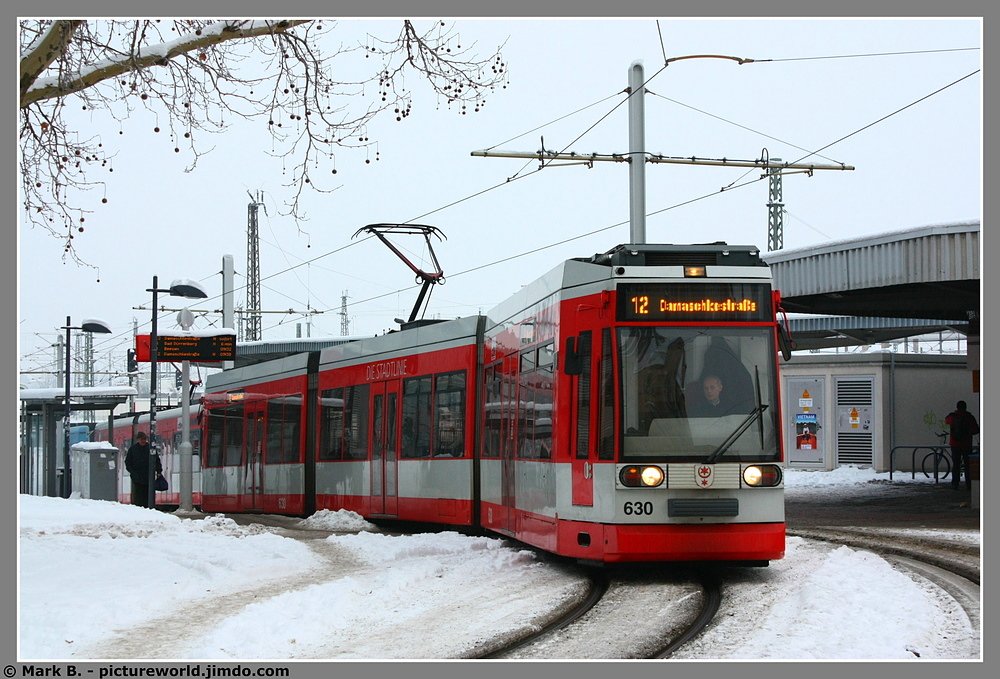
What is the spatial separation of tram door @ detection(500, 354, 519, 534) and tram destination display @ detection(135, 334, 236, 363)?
36.2 feet

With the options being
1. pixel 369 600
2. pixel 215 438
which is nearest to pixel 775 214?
pixel 215 438

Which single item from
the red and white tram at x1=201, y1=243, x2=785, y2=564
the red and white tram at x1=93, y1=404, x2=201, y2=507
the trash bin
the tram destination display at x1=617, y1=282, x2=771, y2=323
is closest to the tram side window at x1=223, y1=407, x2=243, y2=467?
the red and white tram at x1=93, y1=404, x2=201, y2=507

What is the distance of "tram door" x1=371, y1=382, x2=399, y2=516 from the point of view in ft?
60.7

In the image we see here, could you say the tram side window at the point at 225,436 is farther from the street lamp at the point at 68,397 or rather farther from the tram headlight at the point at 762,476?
the tram headlight at the point at 762,476

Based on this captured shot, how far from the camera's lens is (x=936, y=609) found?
30.8ft

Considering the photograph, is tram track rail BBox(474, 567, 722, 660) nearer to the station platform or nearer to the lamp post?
the station platform

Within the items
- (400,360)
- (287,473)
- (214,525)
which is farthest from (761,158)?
(214,525)

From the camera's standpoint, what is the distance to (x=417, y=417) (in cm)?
1786

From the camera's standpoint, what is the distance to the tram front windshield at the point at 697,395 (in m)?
11.1

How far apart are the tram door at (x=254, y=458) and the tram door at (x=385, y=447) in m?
5.16

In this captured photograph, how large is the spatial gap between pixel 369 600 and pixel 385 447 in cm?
834

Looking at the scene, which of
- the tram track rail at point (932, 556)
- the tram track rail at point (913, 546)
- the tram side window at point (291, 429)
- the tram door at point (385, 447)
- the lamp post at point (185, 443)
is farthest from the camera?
the lamp post at point (185, 443)

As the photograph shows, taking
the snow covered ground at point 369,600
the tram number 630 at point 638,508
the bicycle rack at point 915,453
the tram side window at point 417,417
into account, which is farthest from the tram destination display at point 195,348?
the tram number 630 at point 638,508

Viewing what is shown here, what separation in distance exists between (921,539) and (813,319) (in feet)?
70.5
